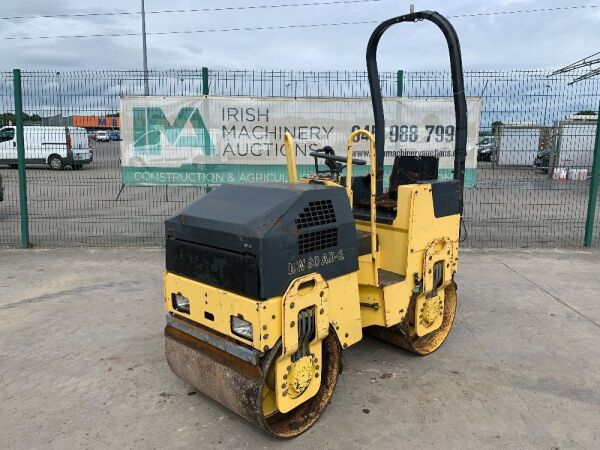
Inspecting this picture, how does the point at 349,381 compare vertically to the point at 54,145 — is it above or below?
below

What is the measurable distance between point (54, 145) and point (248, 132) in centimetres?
406

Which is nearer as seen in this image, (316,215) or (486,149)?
(316,215)

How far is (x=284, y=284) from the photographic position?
2613mm

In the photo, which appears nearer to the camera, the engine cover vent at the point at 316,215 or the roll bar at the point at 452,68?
the engine cover vent at the point at 316,215

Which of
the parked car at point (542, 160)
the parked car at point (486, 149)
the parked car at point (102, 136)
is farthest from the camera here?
the parked car at point (542, 160)

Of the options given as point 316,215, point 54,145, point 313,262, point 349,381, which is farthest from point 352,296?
point 54,145

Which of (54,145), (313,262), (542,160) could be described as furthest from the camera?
(542,160)

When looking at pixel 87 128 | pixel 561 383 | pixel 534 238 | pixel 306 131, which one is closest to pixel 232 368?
pixel 561 383

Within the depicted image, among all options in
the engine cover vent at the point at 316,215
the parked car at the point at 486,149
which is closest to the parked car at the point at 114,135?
the engine cover vent at the point at 316,215

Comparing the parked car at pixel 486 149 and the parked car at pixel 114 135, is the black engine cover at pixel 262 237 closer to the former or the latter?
the parked car at pixel 114 135

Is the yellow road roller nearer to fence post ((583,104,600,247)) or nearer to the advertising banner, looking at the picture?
the advertising banner

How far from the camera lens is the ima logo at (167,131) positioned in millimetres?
7289

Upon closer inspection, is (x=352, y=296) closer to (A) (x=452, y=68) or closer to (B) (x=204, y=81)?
(A) (x=452, y=68)

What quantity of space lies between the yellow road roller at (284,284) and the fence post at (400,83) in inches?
143
